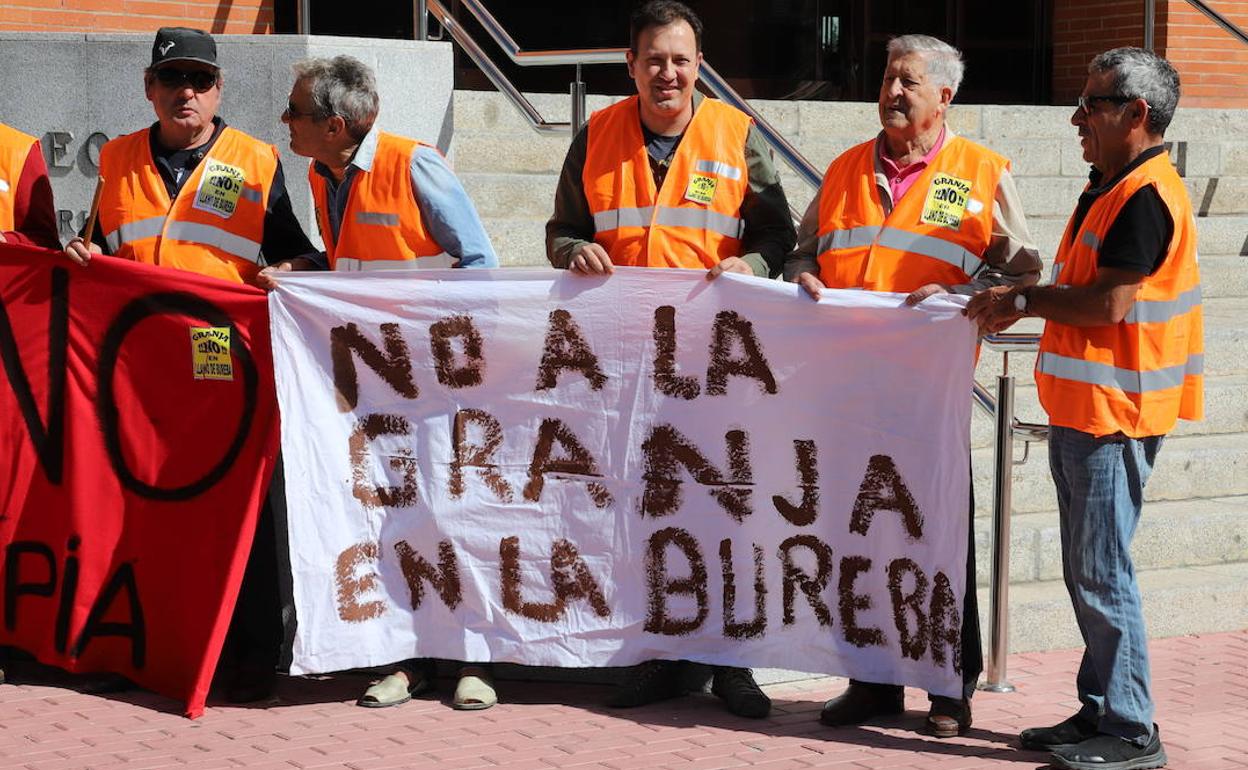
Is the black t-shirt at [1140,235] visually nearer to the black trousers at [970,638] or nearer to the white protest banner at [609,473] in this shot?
the white protest banner at [609,473]

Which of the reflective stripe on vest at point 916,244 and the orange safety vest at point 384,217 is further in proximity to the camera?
the orange safety vest at point 384,217

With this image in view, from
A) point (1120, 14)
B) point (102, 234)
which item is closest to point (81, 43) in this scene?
point (102, 234)

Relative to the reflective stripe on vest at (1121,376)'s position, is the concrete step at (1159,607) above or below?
below

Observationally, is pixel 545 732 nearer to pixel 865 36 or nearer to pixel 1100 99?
pixel 1100 99

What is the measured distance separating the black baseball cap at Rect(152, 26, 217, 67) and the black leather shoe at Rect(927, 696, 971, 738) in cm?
326

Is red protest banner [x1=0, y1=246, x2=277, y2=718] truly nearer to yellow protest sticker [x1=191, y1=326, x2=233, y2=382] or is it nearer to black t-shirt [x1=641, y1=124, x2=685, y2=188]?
yellow protest sticker [x1=191, y1=326, x2=233, y2=382]

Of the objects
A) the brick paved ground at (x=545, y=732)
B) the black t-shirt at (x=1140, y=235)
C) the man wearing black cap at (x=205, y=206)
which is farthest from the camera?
the man wearing black cap at (x=205, y=206)

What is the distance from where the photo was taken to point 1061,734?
216 inches

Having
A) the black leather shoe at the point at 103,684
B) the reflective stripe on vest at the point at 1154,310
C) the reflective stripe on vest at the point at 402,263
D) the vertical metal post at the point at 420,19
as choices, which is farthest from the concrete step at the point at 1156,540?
the vertical metal post at the point at 420,19

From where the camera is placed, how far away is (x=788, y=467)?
19.0 ft

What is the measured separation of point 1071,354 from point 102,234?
3423 mm

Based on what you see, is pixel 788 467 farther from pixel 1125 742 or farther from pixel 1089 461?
pixel 1125 742

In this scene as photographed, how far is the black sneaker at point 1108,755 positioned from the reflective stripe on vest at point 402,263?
255cm

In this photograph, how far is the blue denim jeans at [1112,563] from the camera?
5270 mm
